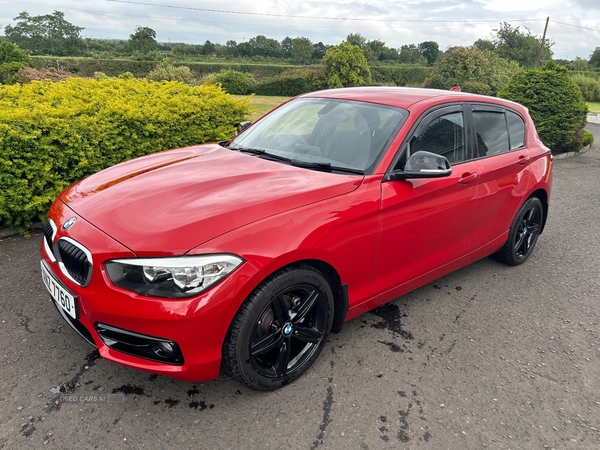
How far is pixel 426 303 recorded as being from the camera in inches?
145

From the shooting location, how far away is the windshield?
299 centimetres

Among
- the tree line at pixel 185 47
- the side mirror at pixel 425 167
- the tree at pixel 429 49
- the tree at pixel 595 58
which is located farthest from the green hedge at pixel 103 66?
the tree at pixel 595 58

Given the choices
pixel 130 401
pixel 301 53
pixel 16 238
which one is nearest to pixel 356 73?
pixel 16 238

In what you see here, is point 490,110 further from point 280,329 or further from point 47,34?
point 47,34

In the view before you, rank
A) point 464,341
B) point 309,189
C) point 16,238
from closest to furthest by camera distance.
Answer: point 309,189
point 464,341
point 16,238

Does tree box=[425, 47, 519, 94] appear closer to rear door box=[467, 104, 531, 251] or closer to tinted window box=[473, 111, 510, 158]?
rear door box=[467, 104, 531, 251]

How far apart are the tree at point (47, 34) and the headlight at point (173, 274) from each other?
63.8m

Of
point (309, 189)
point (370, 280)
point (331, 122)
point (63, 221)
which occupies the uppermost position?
point (331, 122)

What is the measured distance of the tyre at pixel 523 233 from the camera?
167 inches

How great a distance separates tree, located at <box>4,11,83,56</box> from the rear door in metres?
63.1

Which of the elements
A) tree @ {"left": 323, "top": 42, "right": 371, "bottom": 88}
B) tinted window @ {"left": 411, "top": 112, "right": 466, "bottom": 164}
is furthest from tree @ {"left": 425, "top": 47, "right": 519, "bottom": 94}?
tinted window @ {"left": 411, "top": 112, "right": 466, "bottom": 164}

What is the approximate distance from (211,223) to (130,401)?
1.14 m

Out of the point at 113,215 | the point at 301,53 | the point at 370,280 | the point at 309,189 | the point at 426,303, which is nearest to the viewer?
the point at 113,215

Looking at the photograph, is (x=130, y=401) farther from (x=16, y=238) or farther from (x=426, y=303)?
(x=16, y=238)
